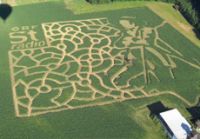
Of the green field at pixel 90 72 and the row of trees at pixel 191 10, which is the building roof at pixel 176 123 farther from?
the row of trees at pixel 191 10

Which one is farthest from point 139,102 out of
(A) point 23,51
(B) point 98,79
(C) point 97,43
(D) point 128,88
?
(A) point 23,51

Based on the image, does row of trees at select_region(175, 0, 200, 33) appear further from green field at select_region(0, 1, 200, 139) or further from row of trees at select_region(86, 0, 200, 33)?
green field at select_region(0, 1, 200, 139)

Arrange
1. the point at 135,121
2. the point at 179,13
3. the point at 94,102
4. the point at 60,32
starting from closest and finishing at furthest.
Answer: the point at 135,121 → the point at 94,102 → the point at 60,32 → the point at 179,13

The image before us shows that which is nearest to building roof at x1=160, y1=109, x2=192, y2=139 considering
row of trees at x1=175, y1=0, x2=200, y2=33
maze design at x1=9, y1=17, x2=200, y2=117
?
maze design at x1=9, y1=17, x2=200, y2=117

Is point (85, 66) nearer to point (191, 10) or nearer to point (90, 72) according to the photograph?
point (90, 72)

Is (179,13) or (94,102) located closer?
(94,102)

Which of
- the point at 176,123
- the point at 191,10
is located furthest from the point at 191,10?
the point at 176,123

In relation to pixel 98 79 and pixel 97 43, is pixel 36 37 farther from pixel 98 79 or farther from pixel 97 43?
pixel 98 79
